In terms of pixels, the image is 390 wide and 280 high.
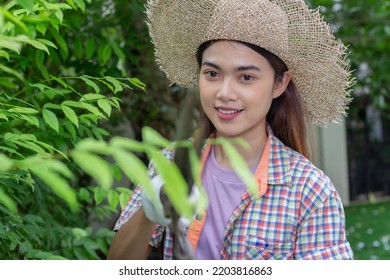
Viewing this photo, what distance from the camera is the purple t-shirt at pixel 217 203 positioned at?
1994 millimetres

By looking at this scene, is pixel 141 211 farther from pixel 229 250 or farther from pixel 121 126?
pixel 121 126

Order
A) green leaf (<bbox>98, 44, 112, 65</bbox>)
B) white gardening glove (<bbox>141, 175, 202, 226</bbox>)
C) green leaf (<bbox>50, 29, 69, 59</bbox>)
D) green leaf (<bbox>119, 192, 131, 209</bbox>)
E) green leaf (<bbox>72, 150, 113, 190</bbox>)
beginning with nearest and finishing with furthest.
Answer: green leaf (<bbox>72, 150, 113, 190</bbox>)
white gardening glove (<bbox>141, 175, 202, 226</bbox>)
green leaf (<bbox>119, 192, 131, 209</bbox>)
green leaf (<bbox>50, 29, 69, 59</bbox>)
green leaf (<bbox>98, 44, 112, 65</bbox>)

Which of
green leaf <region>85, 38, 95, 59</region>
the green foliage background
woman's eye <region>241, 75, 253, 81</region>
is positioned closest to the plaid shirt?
woman's eye <region>241, 75, 253, 81</region>

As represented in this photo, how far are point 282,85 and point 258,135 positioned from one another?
16 cm

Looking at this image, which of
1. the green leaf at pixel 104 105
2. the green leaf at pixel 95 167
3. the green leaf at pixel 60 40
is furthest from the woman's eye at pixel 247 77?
the green leaf at pixel 95 167

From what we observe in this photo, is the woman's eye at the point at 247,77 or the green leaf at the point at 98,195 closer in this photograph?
the woman's eye at the point at 247,77

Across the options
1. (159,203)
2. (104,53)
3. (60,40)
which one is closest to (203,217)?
(159,203)

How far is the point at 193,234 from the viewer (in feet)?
6.56

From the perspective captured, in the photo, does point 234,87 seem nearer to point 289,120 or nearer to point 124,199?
point 289,120

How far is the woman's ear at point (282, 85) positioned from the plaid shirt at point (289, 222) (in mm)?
228

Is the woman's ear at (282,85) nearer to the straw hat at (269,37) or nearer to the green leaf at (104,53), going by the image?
the straw hat at (269,37)

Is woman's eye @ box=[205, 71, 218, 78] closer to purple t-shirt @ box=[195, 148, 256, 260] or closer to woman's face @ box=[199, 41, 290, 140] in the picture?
woman's face @ box=[199, 41, 290, 140]

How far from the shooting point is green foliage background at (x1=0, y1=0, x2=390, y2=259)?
1033mm

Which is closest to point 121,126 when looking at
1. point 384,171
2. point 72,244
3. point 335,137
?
point 72,244
